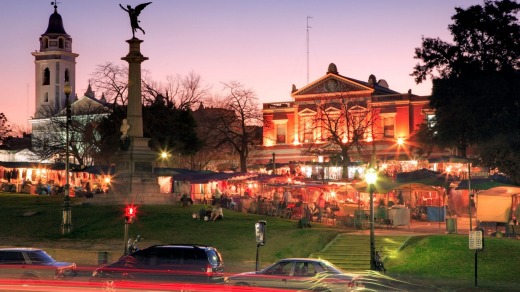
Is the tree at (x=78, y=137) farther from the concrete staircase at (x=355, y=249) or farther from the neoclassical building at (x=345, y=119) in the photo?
the concrete staircase at (x=355, y=249)

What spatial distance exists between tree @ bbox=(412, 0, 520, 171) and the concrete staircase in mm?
18466

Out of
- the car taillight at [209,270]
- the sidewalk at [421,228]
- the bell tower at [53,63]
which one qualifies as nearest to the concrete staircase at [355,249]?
the sidewalk at [421,228]

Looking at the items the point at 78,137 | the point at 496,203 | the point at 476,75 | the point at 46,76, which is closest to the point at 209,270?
the point at 496,203

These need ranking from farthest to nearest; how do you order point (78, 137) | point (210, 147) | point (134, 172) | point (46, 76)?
point (46, 76) → point (210, 147) → point (78, 137) → point (134, 172)

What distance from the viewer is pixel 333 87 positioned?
314 ft

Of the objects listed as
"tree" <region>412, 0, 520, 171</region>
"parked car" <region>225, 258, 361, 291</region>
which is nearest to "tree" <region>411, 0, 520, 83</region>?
"tree" <region>412, 0, 520, 171</region>

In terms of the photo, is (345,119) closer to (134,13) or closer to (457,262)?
(134,13)

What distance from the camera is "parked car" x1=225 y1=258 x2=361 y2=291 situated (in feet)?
82.9

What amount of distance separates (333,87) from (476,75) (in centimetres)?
3459

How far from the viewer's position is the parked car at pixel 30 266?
27.5 m

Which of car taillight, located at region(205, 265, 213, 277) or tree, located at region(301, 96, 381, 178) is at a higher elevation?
tree, located at region(301, 96, 381, 178)

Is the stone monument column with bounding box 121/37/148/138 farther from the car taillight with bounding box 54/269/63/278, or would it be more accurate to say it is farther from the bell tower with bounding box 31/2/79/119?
the bell tower with bounding box 31/2/79/119

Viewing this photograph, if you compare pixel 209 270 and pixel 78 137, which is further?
pixel 78 137

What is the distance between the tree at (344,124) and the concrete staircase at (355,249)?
146 feet
